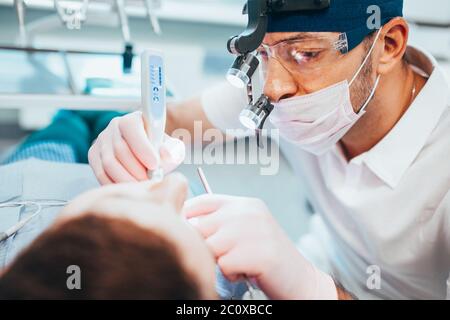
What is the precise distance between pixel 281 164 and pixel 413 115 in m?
0.59

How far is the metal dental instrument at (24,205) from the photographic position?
71 cm

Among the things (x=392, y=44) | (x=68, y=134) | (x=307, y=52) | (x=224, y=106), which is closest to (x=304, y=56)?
(x=307, y=52)

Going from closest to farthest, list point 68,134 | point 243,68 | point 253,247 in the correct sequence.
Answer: point 253,247, point 243,68, point 68,134

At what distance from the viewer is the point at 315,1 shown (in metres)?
0.79

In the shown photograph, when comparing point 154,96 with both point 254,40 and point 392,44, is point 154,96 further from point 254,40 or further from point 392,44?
point 392,44

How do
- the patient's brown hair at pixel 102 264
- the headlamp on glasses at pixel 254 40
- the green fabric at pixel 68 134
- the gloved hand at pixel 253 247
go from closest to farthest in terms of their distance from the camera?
1. the patient's brown hair at pixel 102 264
2. the gloved hand at pixel 253 247
3. the headlamp on glasses at pixel 254 40
4. the green fabric at pixel 68 134

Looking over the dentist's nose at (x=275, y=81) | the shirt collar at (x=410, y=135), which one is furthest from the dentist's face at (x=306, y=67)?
the shirt collar at (x=410, y=135)

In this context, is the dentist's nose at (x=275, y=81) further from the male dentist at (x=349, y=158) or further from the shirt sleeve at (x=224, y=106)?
the shirt sleeve at (x=224, y=106)

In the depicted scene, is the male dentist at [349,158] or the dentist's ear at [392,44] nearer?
the male dentist at [349,158]

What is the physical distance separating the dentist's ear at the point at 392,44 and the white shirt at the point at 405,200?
0.12 metres

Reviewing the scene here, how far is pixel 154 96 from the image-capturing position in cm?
64

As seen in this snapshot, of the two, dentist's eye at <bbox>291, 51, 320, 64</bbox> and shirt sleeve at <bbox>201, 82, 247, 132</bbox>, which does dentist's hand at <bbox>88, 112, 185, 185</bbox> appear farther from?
shirt sleeve at <bbox>201, 82, 247, 132</bbox>

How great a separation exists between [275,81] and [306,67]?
0.07 meters
